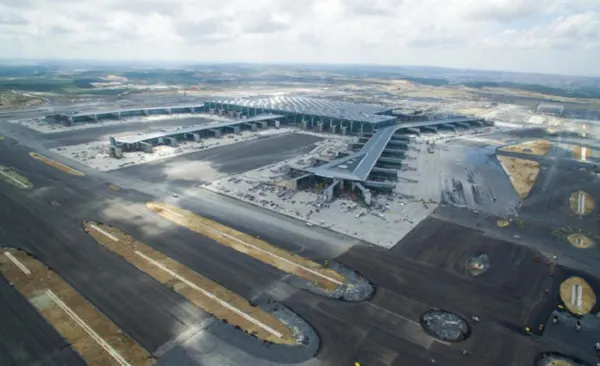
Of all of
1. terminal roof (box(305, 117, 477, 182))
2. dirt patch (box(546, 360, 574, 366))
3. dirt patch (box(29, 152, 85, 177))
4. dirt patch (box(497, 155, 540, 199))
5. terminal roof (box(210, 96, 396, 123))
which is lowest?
dirt patch (box(546, 360, 574, 366))

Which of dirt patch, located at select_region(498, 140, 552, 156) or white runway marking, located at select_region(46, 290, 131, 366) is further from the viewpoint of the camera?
dirt patch, located at select_region(498, 140, 552, 156)

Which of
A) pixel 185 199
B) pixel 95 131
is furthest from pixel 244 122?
pixel 185 199

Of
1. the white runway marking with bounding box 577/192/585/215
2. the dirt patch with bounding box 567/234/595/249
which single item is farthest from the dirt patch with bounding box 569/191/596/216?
the dirt patch with bounding box 567/234/595/249

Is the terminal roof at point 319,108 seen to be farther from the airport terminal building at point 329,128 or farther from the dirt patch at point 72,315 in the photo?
the dirt patch at point 72,315

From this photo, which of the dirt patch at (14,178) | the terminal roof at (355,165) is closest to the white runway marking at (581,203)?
the terminal roof at (355,165)

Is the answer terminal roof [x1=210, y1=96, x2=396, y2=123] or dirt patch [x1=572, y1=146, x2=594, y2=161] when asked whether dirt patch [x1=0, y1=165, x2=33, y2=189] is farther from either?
dirt patch [x1=572, y1=146, x2=594, y2=161]

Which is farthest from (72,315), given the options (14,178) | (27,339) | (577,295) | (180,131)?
(180,131)
